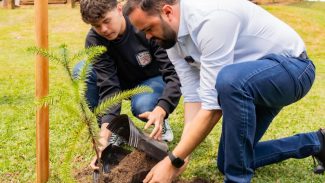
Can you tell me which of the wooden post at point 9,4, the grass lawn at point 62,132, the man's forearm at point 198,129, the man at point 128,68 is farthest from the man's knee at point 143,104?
the wooden post at point 9,4

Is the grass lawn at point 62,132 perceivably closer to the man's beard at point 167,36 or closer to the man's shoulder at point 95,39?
the man's shoulder at point 95,39

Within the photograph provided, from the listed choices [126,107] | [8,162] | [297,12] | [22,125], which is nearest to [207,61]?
[8,162]

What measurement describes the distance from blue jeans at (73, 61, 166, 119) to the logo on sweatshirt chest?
147mm

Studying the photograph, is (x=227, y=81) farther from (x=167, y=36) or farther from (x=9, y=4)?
(x=9, y=4)

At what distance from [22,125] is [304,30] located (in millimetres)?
12348

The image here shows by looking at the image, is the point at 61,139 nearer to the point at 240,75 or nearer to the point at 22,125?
the point at 22,125

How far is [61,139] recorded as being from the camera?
12.6ft

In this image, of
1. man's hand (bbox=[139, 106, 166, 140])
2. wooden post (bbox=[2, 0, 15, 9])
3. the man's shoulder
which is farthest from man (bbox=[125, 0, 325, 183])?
wooden post (bbox=[2, 0, 15, 9])

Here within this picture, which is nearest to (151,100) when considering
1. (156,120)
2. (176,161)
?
(156,120)

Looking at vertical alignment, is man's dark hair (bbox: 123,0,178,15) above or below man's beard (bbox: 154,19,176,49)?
above

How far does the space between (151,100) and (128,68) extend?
0.38m

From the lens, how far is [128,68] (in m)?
3.69

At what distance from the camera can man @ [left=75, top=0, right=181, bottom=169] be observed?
A: 3.24 meters

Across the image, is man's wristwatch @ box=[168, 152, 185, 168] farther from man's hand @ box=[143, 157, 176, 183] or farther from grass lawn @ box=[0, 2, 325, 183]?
grass lawn @ box=[0, 2, 325, 183]
